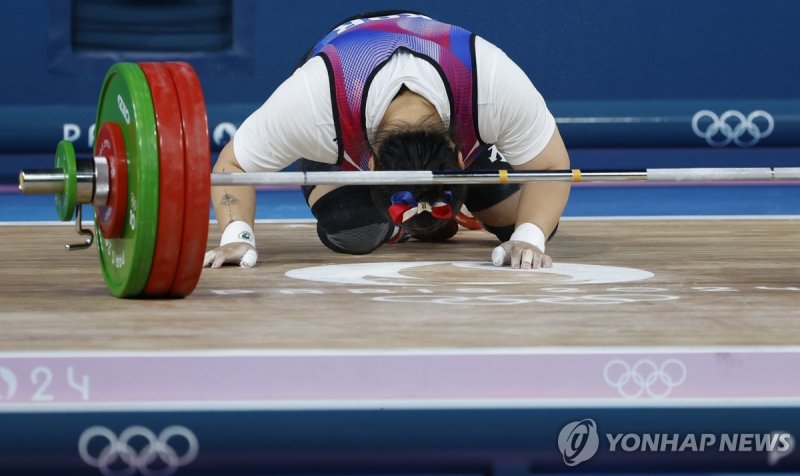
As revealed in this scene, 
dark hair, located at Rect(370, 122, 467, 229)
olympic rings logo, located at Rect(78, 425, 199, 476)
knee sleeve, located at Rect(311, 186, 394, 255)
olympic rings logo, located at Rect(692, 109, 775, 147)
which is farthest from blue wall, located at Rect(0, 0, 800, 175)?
olympic rings logo, located at Rect(78, 425, 199, 476)

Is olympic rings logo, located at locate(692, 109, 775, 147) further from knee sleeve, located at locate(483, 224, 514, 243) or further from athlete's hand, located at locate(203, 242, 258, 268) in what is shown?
athlete's hand, located at locate(203, 242, 258, 268)

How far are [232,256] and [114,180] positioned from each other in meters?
0.51

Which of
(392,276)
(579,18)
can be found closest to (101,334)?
(392,276)

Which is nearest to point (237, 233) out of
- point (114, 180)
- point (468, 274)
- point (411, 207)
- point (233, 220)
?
point (233, 220)

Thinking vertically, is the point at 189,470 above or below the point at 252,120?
below

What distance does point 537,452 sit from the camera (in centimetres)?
122

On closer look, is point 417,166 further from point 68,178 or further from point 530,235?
point 68,178

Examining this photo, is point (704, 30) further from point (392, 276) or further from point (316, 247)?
point (392, 276)

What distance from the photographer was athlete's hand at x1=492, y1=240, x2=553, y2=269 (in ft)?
6.45

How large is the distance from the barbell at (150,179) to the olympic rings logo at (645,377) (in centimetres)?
52

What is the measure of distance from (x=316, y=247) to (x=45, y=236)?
604mm

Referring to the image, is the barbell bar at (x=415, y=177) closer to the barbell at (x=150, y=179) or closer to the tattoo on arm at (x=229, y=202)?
the barbell at (x=150, y=179)

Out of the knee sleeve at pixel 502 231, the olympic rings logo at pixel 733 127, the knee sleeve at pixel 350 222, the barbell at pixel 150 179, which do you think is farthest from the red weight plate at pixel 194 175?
the olympic rings logo at pixel 733 127

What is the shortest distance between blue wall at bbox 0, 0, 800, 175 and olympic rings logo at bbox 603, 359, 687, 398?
109 inches
